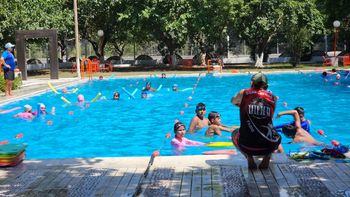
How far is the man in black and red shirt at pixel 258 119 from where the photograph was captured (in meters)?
5.59

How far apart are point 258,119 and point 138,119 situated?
9713 millimetres

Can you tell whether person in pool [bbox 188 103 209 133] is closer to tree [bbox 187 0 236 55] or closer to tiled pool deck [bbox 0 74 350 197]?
tiled pool deck [bbox 0 74 350 197]

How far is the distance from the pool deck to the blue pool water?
131 inches

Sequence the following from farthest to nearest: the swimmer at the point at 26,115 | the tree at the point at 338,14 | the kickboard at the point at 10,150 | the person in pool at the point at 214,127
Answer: the tree at the point at 338,14 → the swimmer at the point at 26,115 → the person in pool at the point at 214,127 → the kickboard at the point at 10,150

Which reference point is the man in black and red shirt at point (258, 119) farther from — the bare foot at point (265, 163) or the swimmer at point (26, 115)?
the swimmer at point (26, 115)

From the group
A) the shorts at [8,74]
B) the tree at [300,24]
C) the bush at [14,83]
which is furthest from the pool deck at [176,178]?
the tree at [300,24]

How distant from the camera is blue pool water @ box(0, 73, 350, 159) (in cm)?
1109

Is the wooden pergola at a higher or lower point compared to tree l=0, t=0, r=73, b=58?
lower

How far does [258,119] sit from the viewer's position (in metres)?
5.62

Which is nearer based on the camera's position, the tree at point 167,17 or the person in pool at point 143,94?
the person in pool at point 143,94

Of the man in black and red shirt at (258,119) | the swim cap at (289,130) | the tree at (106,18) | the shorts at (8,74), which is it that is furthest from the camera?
the tree at (106,18)

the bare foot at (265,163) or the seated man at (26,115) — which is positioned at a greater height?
the bare foot at (265,163)

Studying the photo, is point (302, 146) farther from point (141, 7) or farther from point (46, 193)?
point (141, 7)

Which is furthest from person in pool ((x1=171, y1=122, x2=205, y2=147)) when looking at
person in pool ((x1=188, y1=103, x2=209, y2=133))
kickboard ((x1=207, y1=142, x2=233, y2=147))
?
person in pool ((x1=188, y1=103, x2=209, y2=133))
